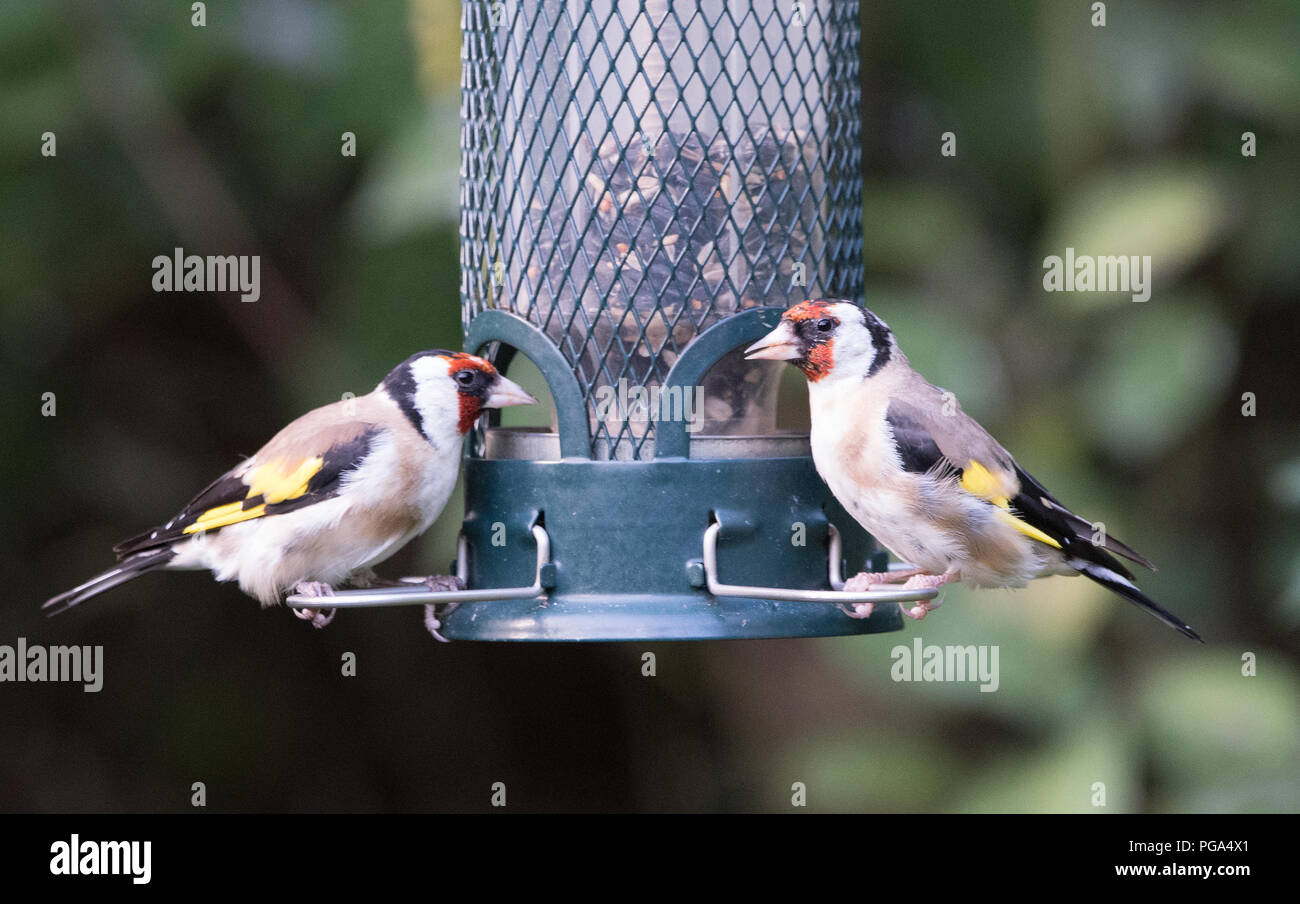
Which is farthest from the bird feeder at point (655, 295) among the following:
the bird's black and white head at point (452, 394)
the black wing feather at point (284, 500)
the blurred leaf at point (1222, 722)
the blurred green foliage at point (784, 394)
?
the blurred leaf at point (1222, 722)

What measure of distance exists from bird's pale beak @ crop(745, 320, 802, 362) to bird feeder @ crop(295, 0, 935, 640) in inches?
5.3

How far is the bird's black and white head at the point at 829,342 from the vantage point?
4.54 metres

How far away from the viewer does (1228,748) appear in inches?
208

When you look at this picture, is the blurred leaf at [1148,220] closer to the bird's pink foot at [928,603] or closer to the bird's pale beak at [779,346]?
the bird's pink foot at [928,603]

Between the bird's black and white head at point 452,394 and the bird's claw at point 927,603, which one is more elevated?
the bird's black and white head at point 452,394

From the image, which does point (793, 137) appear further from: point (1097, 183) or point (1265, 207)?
point (1265, 207)

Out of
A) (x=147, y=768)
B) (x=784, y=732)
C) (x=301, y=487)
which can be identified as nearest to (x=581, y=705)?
(x=784, y=732)

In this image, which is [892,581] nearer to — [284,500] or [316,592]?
[316,592]

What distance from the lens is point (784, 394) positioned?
18.3ft

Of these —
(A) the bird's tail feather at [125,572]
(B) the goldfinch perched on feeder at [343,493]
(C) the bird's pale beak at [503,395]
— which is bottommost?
(A) the bird's tail feather at [125,572]

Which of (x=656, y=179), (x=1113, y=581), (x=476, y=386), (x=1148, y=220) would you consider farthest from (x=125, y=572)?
(x=1148, y=220)

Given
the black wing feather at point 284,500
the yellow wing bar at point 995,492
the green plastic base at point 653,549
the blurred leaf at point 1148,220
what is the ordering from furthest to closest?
the blurred leaf at point 1148,220
the black wing feather at point 284,500
the yellow wing bar at point 995,492
the green plastic base at point 653,549

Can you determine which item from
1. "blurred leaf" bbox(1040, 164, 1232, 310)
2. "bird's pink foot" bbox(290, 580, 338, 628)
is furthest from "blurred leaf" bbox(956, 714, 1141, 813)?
"bird's pink foot" bbox(290, 580, 338, 628)

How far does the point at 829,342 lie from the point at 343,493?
160cm
